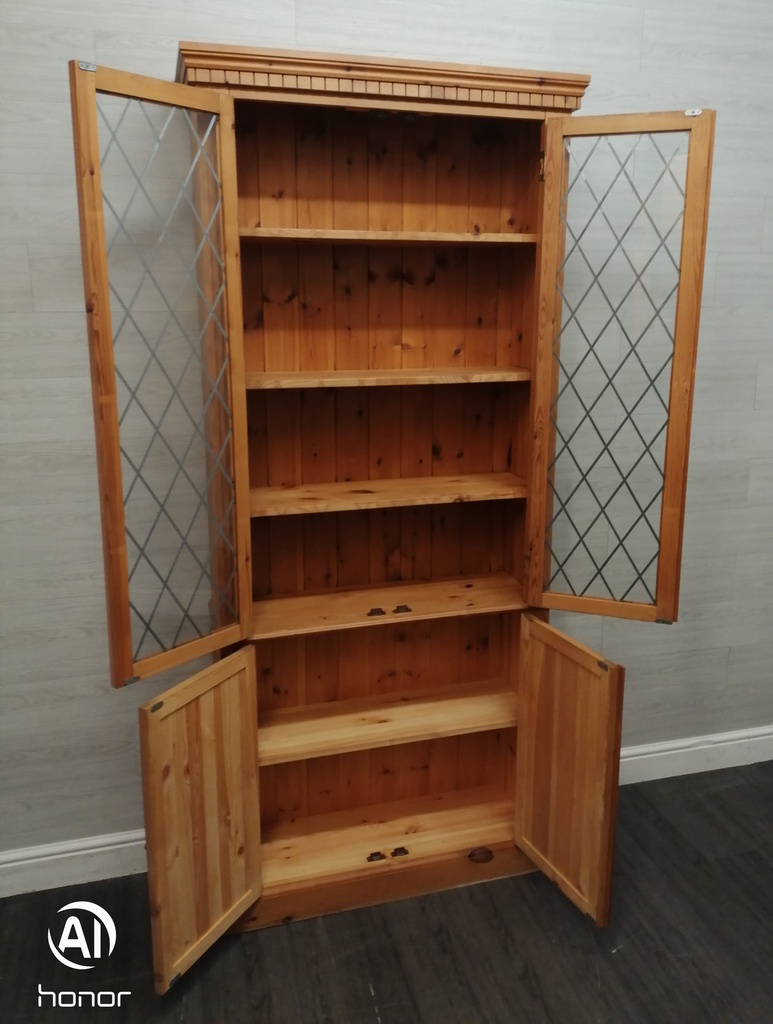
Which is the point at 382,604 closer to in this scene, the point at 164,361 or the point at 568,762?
the point at 568,762

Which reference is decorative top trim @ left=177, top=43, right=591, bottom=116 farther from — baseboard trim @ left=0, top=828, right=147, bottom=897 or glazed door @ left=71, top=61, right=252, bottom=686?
baseboard trim @ left=0, top=828, right=147, bottom=897

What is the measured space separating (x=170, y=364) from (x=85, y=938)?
58.0 inches

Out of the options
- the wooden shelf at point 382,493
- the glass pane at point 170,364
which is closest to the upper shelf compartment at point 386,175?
the glass pane at point 170,364

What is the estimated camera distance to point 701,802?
106 inches

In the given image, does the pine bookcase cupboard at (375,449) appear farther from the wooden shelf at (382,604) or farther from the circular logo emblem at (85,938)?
the circular logo emblem at (85,938)

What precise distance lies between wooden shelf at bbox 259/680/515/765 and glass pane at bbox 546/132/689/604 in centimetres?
42

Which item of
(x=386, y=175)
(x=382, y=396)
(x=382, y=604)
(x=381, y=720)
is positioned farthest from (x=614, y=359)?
(x=381, y=720)

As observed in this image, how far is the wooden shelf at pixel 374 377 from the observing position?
6.40 ft

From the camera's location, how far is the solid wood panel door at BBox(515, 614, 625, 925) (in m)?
2.01

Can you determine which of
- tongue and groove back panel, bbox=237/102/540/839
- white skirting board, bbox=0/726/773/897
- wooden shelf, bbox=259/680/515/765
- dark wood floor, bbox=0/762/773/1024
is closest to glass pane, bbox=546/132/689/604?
tongue and groove back panel, bbox=237/102/540/839

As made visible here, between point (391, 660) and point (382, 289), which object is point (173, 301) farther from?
point (391, 660)

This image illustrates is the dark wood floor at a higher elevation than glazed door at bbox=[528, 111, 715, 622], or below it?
below

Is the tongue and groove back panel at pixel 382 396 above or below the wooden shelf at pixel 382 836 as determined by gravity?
above

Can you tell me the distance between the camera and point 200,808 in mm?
1929
